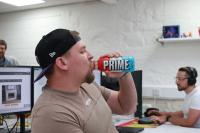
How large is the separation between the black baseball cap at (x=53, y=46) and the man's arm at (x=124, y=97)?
37cm

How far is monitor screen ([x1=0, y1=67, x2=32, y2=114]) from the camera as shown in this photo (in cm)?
194

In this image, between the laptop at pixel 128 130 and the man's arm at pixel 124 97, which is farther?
the laptop at pixel 128 130

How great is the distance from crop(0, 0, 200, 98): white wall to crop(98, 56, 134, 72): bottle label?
246cm

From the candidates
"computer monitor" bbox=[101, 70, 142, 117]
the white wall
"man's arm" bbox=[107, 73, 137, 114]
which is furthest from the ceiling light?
"man's arm" bbox=[107, 73, 137, 114]

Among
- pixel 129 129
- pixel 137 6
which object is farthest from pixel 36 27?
pixel 129 129

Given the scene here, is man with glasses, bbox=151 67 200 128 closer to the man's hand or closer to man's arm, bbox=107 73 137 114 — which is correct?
the man's hand

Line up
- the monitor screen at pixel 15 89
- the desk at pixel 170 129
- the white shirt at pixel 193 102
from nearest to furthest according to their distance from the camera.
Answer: the monitor screen at pixel 15 89
the desk at pixel 170 129
the white shirt at pixel 193 102

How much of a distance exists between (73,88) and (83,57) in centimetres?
13

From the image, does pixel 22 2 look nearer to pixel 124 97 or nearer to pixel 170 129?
pixel 170 129

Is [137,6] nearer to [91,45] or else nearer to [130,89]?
[91,45]

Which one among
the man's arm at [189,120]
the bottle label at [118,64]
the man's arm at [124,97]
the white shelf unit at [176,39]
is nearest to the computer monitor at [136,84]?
the man's arm at [189,120]

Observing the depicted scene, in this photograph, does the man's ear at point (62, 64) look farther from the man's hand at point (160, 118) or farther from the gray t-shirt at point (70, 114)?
the man's hand at point (160, 118)

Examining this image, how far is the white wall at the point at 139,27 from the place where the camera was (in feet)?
12.0

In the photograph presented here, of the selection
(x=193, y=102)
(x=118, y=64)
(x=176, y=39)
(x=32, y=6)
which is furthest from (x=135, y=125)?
(x=32, y=6)
